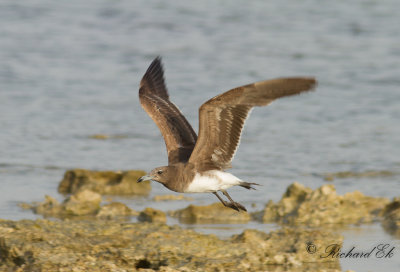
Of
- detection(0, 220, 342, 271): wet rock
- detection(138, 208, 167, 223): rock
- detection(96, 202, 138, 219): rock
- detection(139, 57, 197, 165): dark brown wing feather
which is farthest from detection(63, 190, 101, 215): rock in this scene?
detection(0, 220, 342, 271): wet rock

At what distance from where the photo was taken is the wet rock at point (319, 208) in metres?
8.28

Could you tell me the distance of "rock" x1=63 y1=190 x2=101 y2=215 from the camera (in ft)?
27.8

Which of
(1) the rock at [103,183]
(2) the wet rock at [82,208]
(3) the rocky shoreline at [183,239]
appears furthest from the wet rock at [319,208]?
(1) the rock at [103,183]

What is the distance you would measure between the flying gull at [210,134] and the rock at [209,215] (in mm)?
877

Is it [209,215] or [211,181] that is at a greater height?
[211,181]

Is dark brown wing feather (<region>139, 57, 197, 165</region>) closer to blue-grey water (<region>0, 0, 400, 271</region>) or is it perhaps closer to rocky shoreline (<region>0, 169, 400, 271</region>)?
rocky shoreline (<region>0, 169, 400, 271</region>)

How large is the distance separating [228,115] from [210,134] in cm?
32

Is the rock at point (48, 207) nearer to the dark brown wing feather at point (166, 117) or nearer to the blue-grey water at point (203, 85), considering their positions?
the blue-grey water at point (203, 85)

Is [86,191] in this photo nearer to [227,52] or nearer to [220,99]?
[220,99]

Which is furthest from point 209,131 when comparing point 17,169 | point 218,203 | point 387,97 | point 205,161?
point 387,97

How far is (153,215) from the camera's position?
8219mm

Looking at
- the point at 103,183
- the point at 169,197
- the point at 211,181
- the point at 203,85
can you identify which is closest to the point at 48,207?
the point at 103,183

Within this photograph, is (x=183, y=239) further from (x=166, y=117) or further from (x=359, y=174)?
(x=359, y=174)

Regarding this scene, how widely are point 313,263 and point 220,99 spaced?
5.23ft
